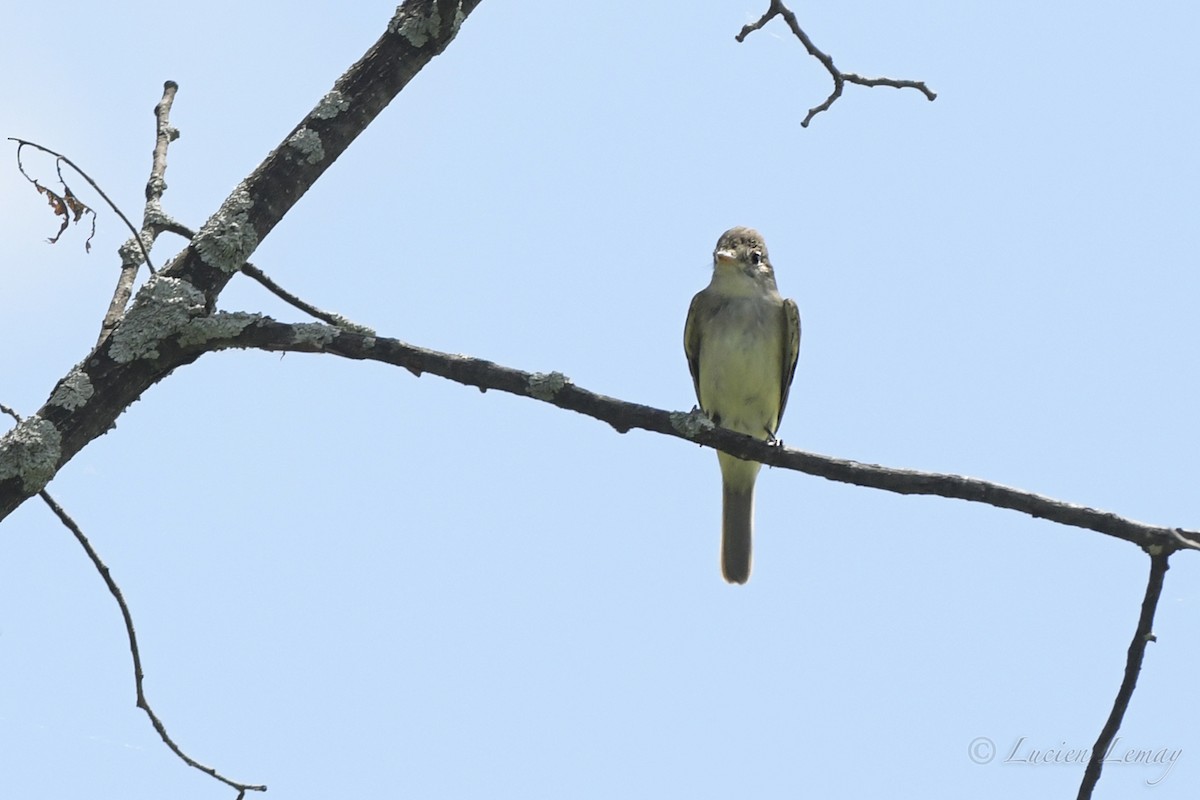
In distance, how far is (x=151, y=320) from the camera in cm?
427

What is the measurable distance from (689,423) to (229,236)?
158cm

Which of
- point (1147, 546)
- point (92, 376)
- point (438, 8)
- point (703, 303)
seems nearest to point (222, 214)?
point (92, 376)

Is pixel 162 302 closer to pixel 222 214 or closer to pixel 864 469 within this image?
pixel 222 214

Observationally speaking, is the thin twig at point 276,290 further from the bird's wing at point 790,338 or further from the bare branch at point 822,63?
the bird's wing at point 790,338

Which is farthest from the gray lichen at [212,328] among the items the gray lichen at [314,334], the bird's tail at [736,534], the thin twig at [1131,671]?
the bird's tail at [736,534]

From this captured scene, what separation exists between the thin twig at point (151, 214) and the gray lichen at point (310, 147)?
58cm

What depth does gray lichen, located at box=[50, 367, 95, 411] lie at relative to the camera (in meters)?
4.14

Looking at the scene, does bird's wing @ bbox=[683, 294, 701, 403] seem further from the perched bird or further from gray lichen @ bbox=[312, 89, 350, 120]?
gray lichen @ bbox=[312, 89, 350, 120]

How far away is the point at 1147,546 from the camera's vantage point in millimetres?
3436

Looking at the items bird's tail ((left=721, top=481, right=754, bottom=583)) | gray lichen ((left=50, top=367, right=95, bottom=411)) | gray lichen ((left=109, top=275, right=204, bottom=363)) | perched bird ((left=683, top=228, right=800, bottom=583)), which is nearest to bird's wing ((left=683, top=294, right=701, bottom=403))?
perched bird ((left=683, top=228, right=800, bottom=583))

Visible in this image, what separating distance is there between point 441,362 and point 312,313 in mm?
738

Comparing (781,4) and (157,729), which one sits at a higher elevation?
(781,4)

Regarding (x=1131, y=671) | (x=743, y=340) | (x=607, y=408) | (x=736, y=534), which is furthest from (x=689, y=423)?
(x=736, y=534)

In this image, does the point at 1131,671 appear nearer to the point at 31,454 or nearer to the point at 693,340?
the point at 31,454
